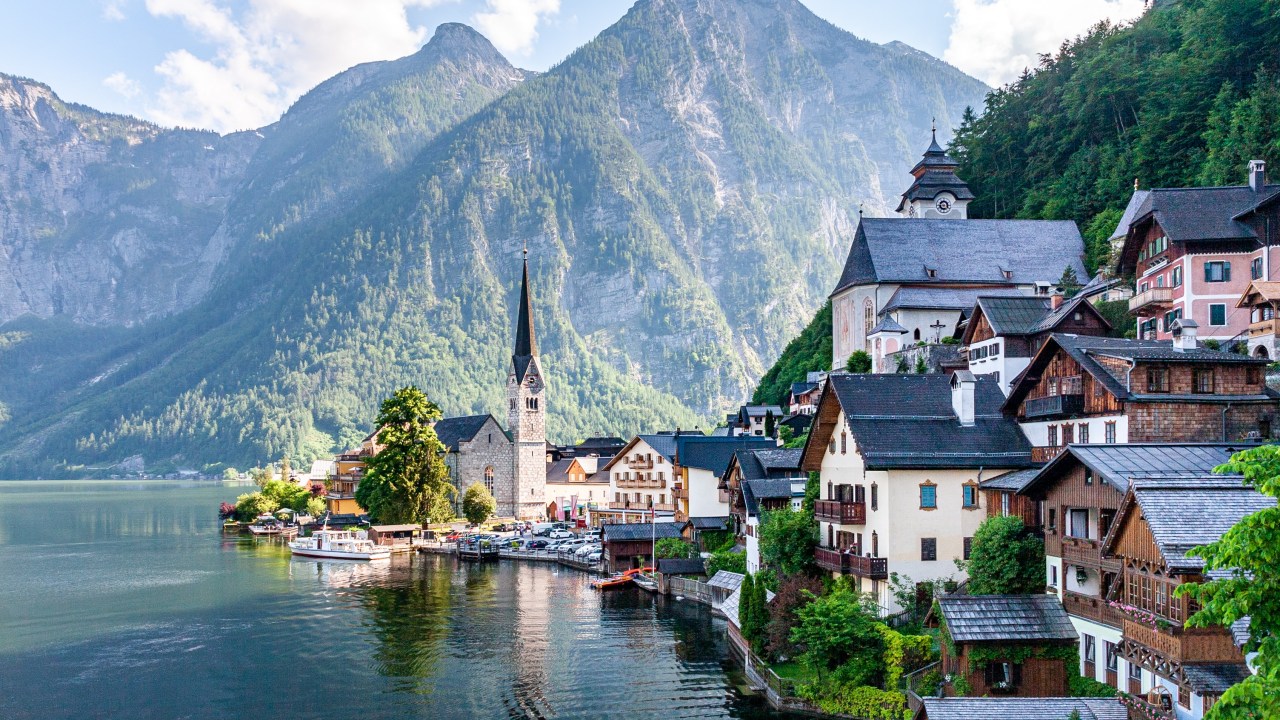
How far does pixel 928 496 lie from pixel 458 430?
321ft

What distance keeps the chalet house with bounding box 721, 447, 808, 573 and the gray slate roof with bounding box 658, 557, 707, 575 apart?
11.3ft

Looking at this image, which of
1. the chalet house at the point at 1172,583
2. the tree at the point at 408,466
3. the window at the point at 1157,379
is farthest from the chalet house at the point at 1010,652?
the tree at the point at 408,466

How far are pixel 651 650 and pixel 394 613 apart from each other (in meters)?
20.4

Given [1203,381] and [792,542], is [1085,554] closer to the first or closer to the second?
[1203,381]

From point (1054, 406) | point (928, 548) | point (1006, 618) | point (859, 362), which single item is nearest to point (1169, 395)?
point (1054, 406)

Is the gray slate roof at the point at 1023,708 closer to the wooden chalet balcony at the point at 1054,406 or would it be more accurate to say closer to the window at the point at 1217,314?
the wooden chalet balcony at the point at 1054,406

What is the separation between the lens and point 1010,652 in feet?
116

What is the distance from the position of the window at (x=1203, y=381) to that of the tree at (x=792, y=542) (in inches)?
725

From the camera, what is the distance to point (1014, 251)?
94.9m

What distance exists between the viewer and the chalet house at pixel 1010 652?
35.3 m

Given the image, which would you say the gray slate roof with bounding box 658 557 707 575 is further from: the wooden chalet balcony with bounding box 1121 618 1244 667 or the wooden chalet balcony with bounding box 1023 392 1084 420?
the wooden chalet balcony with bounding box 1121 618 1244 667

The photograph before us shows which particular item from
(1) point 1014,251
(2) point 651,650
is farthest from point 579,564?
(1) point 1014,251

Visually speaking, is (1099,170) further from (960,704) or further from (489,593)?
(960,704)

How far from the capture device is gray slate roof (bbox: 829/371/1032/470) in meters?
46.4
